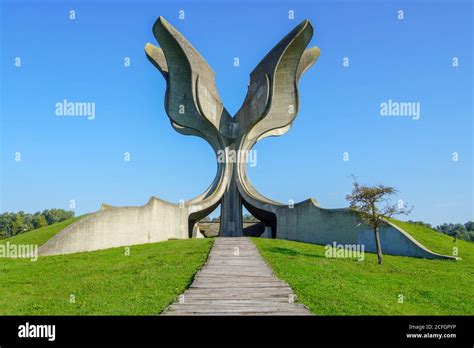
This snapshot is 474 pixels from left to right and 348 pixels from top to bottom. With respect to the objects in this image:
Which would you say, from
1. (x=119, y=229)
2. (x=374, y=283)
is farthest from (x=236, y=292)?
(x=119, y=229)

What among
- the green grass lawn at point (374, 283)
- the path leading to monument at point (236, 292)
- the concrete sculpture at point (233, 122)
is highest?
the concrete sculpture at point (233, 122)

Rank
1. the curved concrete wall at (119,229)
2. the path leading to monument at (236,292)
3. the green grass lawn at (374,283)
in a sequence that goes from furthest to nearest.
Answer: the curved concrete wall at (119,229), the green grass lawn at (374,283), the path leading to monument at (236,292)

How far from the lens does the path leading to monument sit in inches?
255

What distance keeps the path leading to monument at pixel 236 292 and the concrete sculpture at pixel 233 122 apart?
9.26m

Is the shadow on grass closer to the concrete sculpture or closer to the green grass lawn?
the green grass lawn

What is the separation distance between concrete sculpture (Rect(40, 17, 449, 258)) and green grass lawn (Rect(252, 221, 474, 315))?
5922mm

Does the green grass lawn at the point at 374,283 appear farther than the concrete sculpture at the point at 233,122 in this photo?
No

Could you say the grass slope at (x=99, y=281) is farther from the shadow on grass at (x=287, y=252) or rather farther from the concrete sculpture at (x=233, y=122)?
the concrete sculpture at (x=233, y=122)

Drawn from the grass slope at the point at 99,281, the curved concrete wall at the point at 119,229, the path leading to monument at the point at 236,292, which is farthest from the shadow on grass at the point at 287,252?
the curved concrete wall at the point at 119,229

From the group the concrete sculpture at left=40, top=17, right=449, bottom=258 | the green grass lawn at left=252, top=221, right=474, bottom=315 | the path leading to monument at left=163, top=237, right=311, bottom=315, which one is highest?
the concrete sculpture at left=40, top=17, right=449, bottom=258

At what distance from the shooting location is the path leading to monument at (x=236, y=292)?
21.2 feet

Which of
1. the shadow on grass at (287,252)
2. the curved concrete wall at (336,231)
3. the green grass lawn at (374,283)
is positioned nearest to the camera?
the green grass lawn at (374,283)

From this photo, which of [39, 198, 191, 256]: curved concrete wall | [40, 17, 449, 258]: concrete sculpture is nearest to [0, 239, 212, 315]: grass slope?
[39, 198, 191, 256]: curved concrete wall
